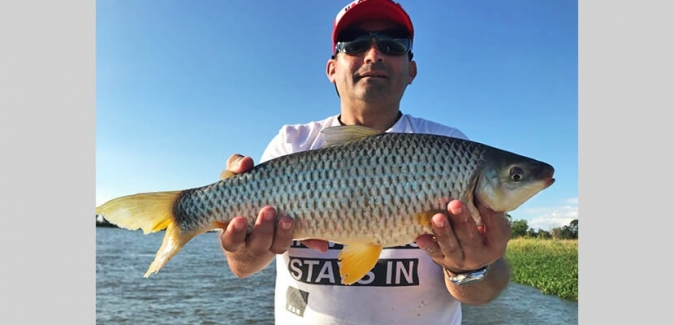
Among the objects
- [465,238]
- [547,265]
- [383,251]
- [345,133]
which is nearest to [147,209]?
[345,133]

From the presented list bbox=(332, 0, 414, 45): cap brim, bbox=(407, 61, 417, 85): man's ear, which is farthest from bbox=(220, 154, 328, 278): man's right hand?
bbox=(407, 61, 417, 85): man's ear

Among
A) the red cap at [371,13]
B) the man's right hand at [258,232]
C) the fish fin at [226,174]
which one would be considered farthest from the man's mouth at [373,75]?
the fish fin at [226,174]

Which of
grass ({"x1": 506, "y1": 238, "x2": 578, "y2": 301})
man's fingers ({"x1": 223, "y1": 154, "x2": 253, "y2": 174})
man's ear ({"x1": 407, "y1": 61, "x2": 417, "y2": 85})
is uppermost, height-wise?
man's ear ({"x1": 407, "y1": 61, "x2": 417, "y2": 85})

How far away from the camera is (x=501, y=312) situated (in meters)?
11.6

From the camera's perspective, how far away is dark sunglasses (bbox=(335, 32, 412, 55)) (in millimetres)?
2656

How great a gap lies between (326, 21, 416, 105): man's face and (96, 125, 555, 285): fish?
0.73 m

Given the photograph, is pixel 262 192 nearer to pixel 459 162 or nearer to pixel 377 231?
pixel 377 231

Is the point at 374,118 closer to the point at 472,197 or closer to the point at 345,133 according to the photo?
the point at 345,133

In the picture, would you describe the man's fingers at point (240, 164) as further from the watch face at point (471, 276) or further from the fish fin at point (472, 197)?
the watch face at point (471, 276)

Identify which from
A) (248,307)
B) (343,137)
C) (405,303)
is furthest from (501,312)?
(343,137)

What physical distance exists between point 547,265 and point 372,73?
661 inches

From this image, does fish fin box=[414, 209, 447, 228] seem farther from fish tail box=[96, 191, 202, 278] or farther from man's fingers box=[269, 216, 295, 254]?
fish tail box=[96, 191, 202, 278]

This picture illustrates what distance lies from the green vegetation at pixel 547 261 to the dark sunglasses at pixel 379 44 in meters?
9.11

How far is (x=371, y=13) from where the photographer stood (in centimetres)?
273
